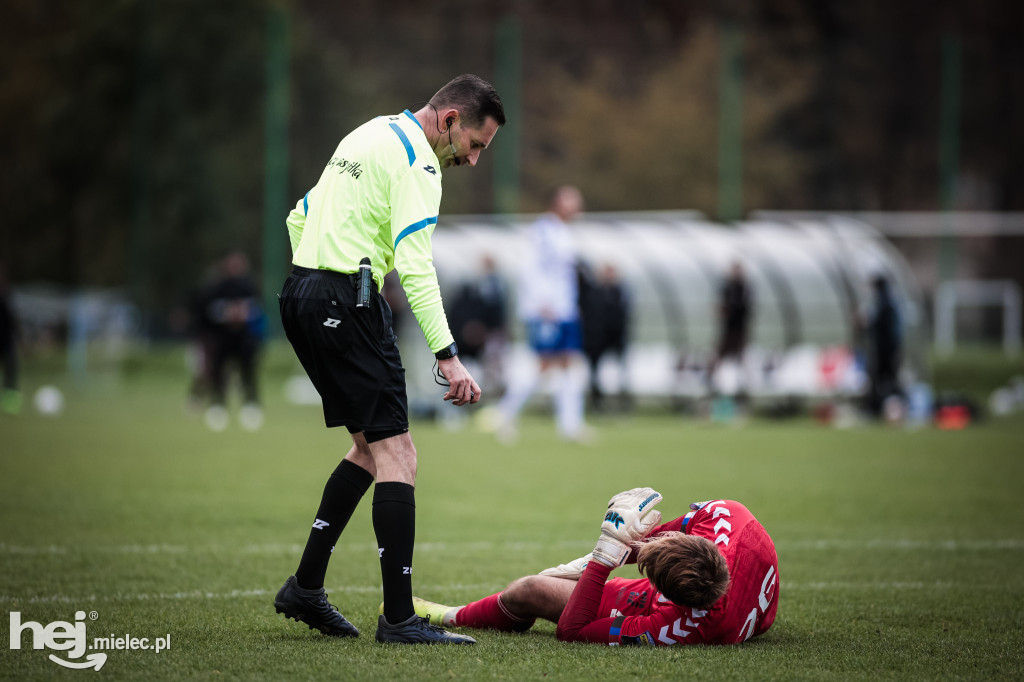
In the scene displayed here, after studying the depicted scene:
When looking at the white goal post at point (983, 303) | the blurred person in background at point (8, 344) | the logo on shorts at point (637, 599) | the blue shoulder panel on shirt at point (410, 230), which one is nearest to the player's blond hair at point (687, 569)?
the logo on shorts at point (637, 599)

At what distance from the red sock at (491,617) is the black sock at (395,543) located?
0.41 meters

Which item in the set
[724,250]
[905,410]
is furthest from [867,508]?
[724,250]

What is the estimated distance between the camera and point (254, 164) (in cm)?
2977

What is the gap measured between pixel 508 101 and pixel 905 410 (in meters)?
12.2

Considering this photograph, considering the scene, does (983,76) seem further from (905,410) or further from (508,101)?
(905,410)

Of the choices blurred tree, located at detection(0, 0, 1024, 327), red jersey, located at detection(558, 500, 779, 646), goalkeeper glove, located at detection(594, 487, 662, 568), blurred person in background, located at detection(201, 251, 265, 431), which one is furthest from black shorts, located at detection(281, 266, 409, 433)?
blurred tree, located at detection(0, 0, 1024, 327)

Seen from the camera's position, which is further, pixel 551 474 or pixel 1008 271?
pixel 1008 271

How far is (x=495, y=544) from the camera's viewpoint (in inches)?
304

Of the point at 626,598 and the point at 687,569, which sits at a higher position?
the point at 687,569

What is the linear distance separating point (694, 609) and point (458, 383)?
1260 mm

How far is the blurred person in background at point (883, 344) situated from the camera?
19078mm

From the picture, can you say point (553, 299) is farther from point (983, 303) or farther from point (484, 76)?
point (983, 303)

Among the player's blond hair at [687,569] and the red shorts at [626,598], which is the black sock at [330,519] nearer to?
the red shorts at [626,598]

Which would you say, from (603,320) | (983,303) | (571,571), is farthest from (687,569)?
(983,303)
